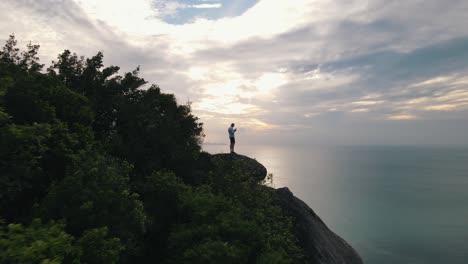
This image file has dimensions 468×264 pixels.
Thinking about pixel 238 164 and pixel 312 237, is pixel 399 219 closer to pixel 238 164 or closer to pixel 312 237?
pixel 238 164

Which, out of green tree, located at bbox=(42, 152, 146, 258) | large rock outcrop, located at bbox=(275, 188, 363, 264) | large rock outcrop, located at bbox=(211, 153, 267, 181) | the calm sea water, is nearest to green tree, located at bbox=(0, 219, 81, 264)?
green tree, located at bbox=(42, 152, 146, 258)

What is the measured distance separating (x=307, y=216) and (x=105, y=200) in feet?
60.3

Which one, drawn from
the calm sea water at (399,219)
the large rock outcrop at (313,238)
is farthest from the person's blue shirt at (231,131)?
the calm sea water at (399,219)

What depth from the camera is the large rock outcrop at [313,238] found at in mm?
24375

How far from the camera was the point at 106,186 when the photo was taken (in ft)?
49.5

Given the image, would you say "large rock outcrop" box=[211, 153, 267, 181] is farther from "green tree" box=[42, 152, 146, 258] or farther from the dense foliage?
"green tree" box=[42, 152, 146, 258]

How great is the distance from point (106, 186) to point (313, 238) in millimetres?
17670

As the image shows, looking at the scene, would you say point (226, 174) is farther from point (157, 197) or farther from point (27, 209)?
point (27, 209)

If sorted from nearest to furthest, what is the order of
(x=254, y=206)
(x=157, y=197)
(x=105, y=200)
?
(x=105, y=200)
(x=157, y=197)
(x=254, y=206)

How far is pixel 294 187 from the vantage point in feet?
636

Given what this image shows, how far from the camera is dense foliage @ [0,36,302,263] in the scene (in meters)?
13.2

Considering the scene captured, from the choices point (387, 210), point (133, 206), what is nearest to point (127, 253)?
point (133, 206)

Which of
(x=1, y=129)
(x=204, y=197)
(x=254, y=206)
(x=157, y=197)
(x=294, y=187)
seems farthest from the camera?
(x=294, y=187)

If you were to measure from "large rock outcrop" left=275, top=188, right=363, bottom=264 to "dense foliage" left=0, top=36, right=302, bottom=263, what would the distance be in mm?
1320
